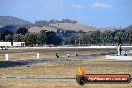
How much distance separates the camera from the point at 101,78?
30281 mm

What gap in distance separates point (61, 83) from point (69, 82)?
1.09m

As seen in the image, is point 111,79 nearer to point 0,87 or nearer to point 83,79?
point 83,79

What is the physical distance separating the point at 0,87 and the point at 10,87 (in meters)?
0.80

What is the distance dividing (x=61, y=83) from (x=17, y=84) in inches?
148

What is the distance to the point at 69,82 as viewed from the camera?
38.2 meters

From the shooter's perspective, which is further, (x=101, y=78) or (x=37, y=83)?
(x=37, y=83)

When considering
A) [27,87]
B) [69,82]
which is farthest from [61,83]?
[27,87]

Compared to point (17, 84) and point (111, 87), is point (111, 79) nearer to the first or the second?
point (111, 87)

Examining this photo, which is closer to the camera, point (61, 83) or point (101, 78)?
point (101, 78)

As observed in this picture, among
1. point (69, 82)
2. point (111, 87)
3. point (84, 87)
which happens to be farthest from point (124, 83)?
point (69, 82)

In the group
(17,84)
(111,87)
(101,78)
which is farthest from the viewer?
(17,84)

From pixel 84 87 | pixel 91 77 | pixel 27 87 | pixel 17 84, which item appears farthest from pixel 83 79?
pixel 17 84

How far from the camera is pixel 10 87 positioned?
35.3 m

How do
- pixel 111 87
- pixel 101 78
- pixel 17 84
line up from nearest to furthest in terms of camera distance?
1. pixel 101 78
2. pixel 111 87
3. pixel 17 84
